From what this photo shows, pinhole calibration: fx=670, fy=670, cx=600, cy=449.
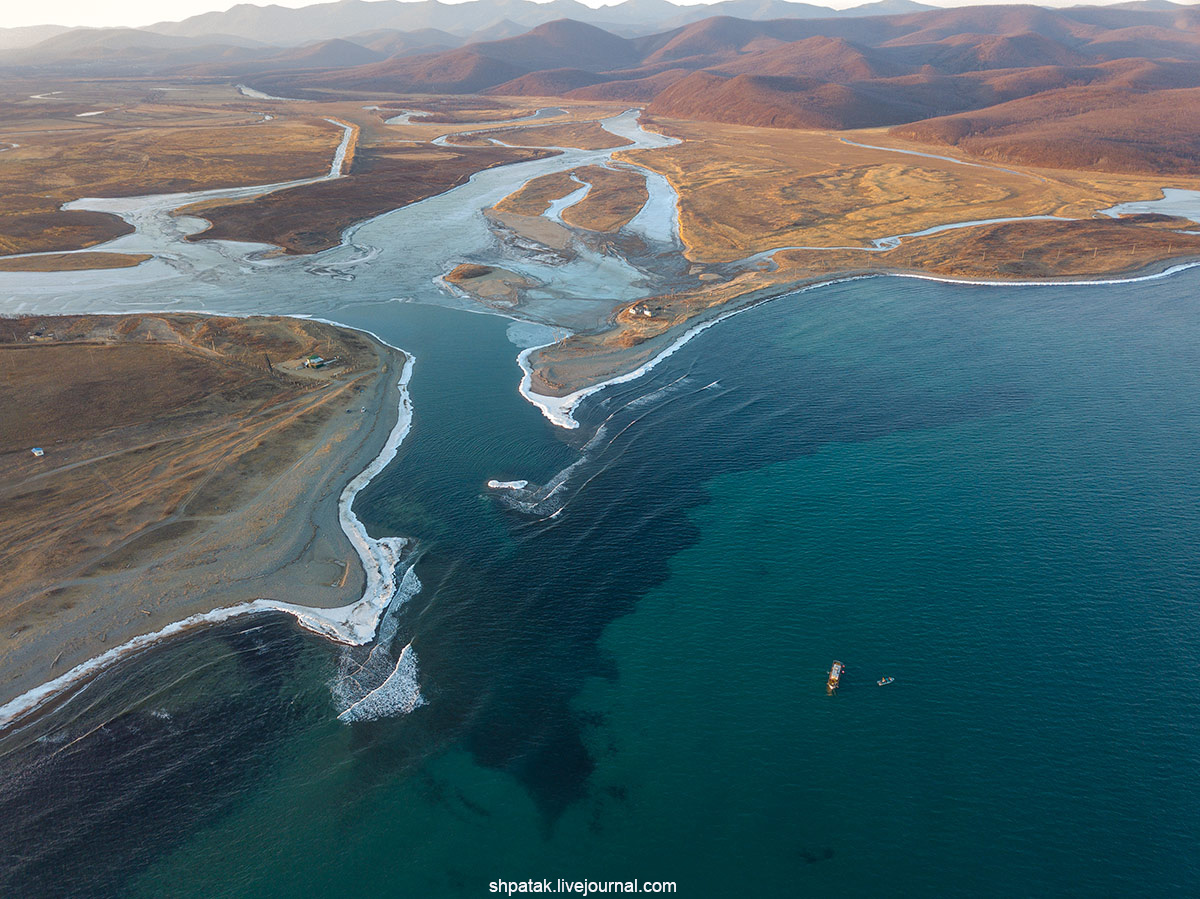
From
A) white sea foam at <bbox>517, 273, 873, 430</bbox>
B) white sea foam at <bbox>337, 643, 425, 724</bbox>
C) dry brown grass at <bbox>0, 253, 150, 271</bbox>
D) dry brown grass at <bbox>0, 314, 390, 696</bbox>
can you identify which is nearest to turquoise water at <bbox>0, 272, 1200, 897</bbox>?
white sea foam at <bbox>337, 643, 425, 724</bbox>

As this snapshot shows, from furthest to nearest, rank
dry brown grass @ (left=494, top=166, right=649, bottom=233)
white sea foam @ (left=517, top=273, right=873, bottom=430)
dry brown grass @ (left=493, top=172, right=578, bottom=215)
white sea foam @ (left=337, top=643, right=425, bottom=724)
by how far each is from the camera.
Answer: dry brown grass @ (left=493, top=172, right=578, bottom=215)
dry brown grass @ (left=494, top=166, right=649, bottom=233)
white sea foam @ (left=517, top=273, right=873, bottom=430)
white sea foam @ (left=337, top=643, right=425, bottom=724)

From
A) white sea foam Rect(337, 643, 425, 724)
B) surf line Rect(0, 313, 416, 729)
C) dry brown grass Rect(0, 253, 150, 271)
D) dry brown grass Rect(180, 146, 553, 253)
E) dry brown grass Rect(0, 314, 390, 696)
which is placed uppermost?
dry brown grass Rect(180, 146, 553, 253)

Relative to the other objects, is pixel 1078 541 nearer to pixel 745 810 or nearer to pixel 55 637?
pixel 745 810

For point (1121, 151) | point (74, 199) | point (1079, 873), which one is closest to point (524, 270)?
point (1079, 873)

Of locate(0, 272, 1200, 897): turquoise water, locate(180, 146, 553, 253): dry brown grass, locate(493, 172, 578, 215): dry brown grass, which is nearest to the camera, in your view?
locate(0, 272, 1200, 897): turquoise water

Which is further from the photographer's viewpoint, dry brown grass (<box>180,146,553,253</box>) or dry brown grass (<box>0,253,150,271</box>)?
dry brown grass (<box>180,146,553,253</box>)

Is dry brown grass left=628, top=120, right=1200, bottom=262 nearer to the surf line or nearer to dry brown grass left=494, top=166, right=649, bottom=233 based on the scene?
dry brown grass left=494, top=166, right=649, bottom=233

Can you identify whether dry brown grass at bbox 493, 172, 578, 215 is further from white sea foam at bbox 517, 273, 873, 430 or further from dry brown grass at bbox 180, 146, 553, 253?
white sea foam at bbox 517, 273, 873, 430

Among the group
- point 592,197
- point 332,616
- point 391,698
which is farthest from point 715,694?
point 592,197

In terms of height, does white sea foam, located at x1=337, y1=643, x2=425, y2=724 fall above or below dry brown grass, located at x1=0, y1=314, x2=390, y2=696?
below
